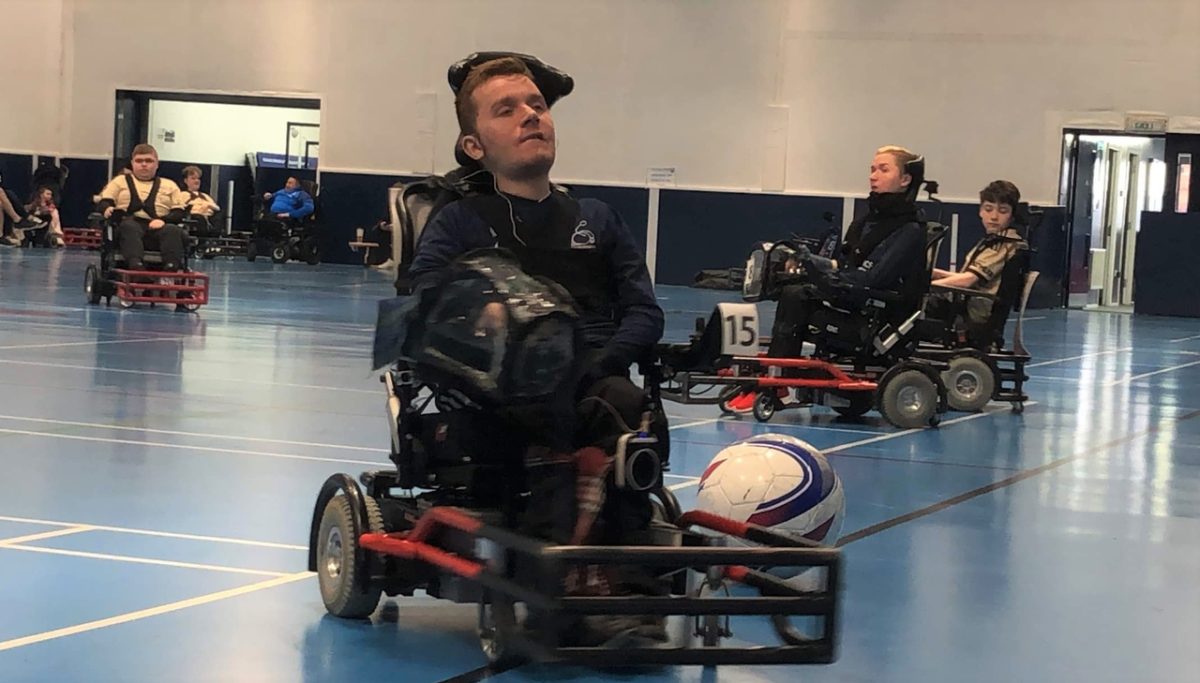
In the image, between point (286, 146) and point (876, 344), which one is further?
point (286, 146)

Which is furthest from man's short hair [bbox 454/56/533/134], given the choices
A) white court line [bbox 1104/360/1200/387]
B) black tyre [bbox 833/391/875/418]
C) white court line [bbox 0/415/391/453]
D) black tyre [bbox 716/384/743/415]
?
white court line [bbox 1104/360/1200/387]

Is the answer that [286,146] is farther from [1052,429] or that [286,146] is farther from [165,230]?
[1052,429]

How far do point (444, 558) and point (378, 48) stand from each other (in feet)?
76.8

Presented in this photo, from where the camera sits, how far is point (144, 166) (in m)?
14.1

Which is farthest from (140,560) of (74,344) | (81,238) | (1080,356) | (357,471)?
(81,238)

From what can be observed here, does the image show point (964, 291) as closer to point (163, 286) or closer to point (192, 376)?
point (192, 376)

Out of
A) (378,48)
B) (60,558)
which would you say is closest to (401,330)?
(60,558)

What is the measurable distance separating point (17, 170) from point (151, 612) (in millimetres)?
26059

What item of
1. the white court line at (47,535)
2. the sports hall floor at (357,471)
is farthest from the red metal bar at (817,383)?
the white court line at (47,535)

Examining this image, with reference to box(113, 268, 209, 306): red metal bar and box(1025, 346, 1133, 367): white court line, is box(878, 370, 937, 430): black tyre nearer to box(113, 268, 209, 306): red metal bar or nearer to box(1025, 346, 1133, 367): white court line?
box(1025, 346, 1133, 367): white court line

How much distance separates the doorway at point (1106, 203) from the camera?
23594 mm

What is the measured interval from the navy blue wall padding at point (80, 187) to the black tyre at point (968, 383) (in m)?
21.2

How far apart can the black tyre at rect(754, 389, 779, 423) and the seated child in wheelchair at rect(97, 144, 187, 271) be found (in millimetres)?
7148

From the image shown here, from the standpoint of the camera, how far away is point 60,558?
429 cm
